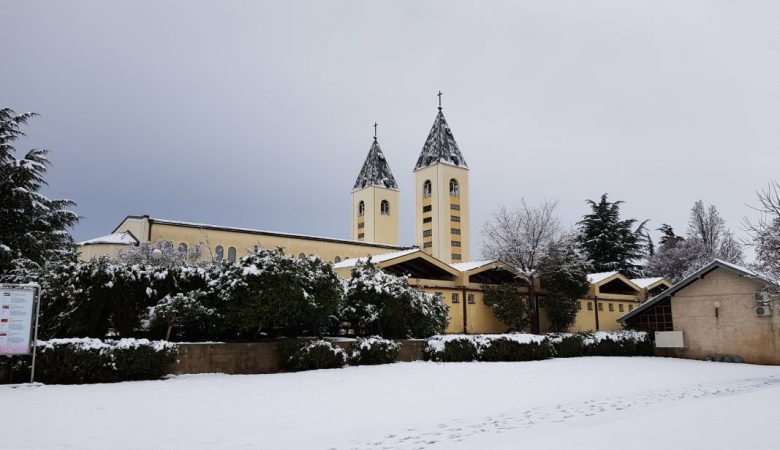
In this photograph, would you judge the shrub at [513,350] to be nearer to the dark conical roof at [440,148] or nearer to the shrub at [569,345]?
the shrub at [569,345]

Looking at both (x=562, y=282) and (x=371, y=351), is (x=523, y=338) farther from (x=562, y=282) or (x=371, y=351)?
(x=562, y=282)

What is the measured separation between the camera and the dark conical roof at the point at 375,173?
77062mm

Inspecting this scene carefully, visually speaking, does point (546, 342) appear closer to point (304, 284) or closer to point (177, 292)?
point (304, 284)

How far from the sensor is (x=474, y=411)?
10.0m

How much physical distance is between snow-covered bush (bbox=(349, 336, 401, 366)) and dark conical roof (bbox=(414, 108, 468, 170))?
183 ft

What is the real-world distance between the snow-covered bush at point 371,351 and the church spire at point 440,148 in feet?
183

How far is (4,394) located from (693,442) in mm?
11674

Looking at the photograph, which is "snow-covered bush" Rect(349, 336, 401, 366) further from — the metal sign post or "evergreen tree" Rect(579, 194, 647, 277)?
"evergreen tree" Rect(579, 194, 647, 277)

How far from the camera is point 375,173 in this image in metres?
77.1

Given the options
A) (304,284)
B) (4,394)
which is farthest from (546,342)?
(4,394)

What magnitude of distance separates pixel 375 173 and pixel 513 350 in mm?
55828

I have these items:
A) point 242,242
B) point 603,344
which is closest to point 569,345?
point 603,344

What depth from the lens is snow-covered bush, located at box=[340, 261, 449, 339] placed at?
20938 millimetres

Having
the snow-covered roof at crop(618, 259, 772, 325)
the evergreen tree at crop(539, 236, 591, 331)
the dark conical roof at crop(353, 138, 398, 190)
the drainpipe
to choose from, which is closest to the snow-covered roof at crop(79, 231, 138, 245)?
the drainpipe
